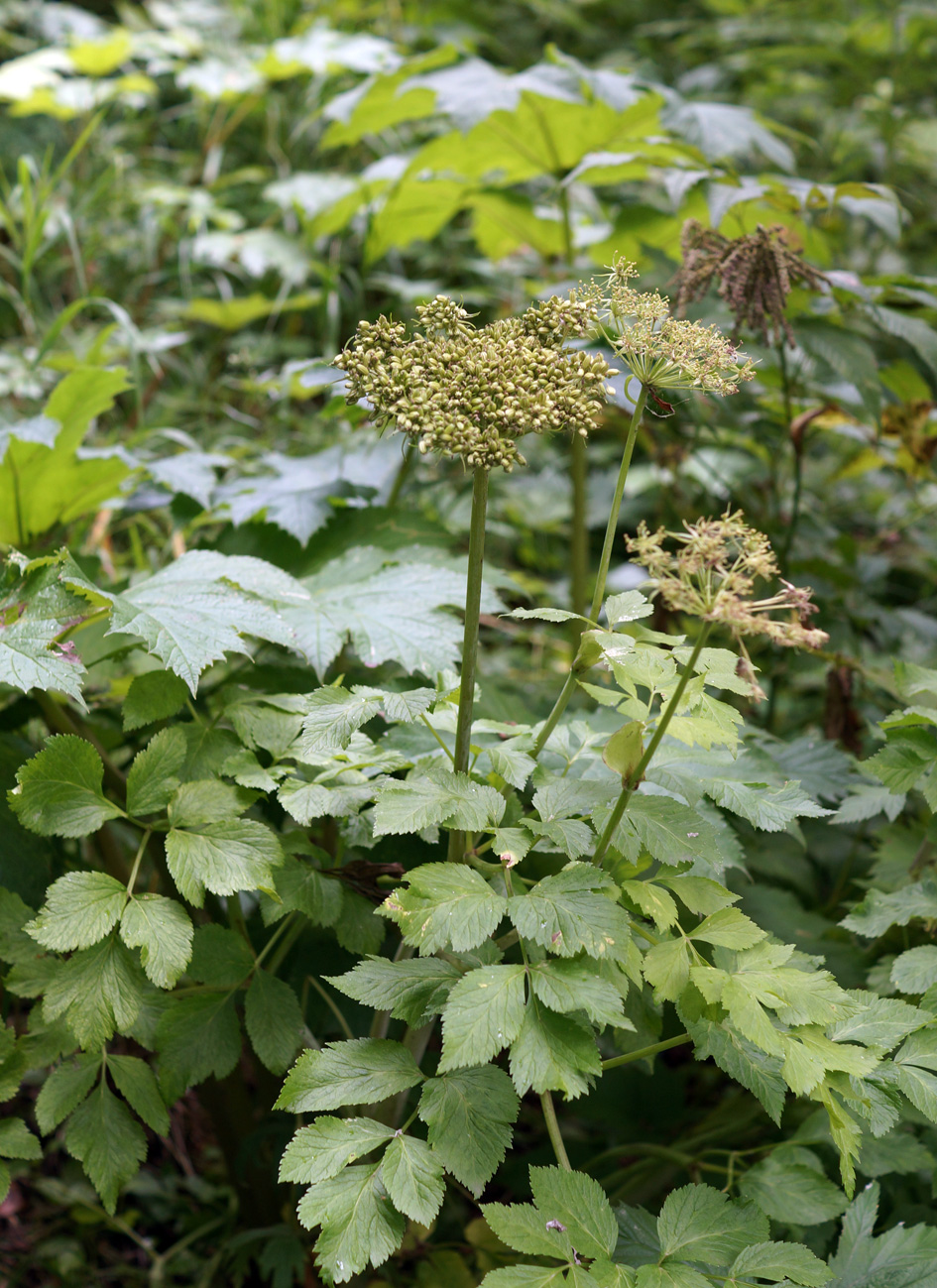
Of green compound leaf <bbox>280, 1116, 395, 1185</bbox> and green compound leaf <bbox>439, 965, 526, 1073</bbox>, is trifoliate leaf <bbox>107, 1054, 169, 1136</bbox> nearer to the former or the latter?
green compound leaf <bbox>280, 1116, 395, 1185</bbox>

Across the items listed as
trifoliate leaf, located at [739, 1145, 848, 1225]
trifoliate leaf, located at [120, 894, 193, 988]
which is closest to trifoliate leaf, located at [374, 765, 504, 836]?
trifoliate leaf, located at [120, 894, 193, 988]

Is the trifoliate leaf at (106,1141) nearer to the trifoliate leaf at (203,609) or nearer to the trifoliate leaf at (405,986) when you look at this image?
the trifoliate leaf at (405,986)

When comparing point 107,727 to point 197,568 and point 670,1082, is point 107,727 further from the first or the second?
point 670,1082

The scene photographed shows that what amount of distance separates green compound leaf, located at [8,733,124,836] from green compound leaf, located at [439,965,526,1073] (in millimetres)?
390

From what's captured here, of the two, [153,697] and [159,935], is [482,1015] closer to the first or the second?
[159,935]

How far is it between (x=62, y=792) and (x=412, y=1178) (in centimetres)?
47

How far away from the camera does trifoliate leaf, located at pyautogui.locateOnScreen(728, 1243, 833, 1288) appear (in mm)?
669

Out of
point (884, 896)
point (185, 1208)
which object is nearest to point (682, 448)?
point (884, 896)

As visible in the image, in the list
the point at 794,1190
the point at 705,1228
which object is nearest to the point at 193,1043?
the point at 705,1228

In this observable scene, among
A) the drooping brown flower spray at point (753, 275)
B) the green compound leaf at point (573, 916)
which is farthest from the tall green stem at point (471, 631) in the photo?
the drooping brown flower spray at point (753, 275)

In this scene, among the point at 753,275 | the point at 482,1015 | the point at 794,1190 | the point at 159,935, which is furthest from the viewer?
the point at 753,275

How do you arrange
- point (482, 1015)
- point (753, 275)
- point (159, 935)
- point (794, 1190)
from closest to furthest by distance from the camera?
point (482, 1015) → point (159, 935) → point (794, 1190) → point (753, 275)

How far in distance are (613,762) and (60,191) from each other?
2.87 metres

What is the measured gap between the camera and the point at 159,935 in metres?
0.77
